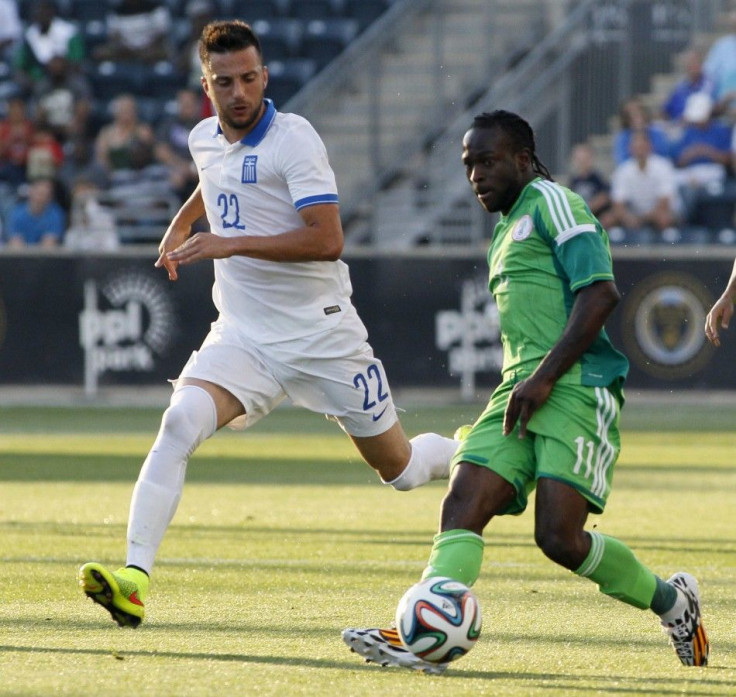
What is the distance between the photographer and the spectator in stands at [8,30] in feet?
82.2

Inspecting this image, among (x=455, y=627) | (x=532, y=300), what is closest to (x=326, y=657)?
(x=455, y=627)

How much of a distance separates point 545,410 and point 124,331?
1477 cm

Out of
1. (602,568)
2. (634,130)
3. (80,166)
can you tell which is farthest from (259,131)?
(80,166)

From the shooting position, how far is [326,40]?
2444 centimetres

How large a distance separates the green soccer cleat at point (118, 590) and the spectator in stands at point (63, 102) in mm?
18247

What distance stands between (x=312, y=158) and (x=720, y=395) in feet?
45.5

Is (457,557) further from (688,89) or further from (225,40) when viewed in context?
(688,89)

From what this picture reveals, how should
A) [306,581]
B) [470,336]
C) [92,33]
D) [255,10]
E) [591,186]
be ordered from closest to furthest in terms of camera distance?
[306,581] → [470,336] → [591,186] → [255,10] → [92,33]

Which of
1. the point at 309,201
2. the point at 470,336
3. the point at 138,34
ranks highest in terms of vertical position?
the point at 309,201

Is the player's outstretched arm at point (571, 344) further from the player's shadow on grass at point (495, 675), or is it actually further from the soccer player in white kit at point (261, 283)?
the soccer player in white kit at point (261, 283)

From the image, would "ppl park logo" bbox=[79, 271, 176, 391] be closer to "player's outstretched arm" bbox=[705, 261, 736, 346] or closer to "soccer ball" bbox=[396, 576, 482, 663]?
"player's outstretched arm" bbox=[705, 261, 736, 346]

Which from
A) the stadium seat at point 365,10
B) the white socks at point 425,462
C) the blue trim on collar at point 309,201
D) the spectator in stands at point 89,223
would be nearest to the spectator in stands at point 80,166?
the spectator in stands at point 89,223

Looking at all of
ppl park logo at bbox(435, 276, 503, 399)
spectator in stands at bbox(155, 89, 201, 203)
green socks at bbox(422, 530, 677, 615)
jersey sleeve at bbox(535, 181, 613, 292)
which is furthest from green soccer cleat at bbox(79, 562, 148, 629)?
spectator in stands at bbox(155, 89, 201, 203)

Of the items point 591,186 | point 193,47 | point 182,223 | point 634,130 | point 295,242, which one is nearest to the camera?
point 295,242
